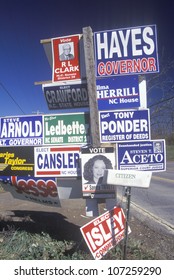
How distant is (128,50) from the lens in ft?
15.9

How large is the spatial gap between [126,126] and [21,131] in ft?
4.79

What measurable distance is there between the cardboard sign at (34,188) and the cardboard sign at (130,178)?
4.31 feet

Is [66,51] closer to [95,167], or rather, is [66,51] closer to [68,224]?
[95,167]

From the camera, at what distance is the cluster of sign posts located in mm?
4809

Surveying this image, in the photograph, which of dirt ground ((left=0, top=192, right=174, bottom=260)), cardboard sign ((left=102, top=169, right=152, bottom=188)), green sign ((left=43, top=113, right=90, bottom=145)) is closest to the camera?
cardboard sign ((left=102, top=169, right=152, bottom=188))

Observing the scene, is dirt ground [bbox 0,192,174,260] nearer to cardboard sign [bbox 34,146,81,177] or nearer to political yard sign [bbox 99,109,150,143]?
cardboard sign [bbox 34,146,81,177]

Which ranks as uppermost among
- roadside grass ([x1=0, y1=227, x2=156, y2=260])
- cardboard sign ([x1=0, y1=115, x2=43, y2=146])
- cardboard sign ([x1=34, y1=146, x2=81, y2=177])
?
cardboard sign ([x1=0, y1=115, x2=43, y2=146])

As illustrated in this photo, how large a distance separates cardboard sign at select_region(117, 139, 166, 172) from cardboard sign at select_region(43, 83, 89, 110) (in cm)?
92

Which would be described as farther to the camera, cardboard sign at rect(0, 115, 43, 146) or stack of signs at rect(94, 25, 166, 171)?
cardboard sign at rect(0, 115, 43, 146)

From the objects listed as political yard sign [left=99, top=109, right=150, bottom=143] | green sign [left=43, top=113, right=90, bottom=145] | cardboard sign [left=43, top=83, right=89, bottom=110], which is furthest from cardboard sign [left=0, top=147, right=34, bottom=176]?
political yard sign [left=99, top=109, right=150, bottom=143]

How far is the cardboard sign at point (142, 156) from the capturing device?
15.8ft

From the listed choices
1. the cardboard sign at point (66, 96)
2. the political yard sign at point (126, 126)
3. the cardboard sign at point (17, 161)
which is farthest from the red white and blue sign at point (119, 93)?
the cardboard sign at point (17, 161)

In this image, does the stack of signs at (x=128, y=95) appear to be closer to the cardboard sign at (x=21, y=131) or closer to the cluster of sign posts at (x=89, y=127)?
the cluster of sign posts at (x=89, y=127)

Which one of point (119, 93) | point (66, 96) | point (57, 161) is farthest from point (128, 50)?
point (57, 161)
